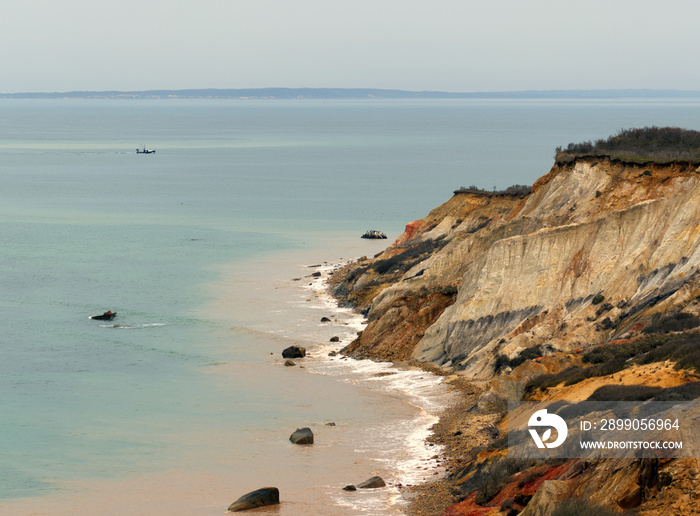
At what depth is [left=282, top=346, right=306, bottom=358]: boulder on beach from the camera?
44.9m

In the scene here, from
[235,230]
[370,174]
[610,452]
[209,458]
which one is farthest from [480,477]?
[370,174]

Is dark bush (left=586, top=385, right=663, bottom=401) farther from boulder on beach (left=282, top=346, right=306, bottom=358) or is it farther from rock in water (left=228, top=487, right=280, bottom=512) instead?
boulder on beach (left=282, top=346, right=306, bottom=358)

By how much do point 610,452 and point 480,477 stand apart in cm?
639

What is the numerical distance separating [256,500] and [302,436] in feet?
19.3

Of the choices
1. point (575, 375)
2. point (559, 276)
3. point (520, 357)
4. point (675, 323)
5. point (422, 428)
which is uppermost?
point (675, 323)

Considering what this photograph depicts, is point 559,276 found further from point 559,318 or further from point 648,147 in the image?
point 648,147

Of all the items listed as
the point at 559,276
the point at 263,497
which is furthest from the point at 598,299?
the point at 263,497

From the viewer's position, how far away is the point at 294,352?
4500 centimetres

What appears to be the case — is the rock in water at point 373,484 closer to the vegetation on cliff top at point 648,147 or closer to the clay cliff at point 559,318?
the clay cliff at point 559,318

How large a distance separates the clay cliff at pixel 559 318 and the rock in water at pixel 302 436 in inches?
172

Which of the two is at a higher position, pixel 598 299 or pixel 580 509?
pixel 580 509

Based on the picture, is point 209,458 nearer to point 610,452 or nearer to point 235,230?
point 610,452

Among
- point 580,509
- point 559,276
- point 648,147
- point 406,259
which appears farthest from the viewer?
point 406,259

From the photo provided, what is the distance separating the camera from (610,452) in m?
20.0
